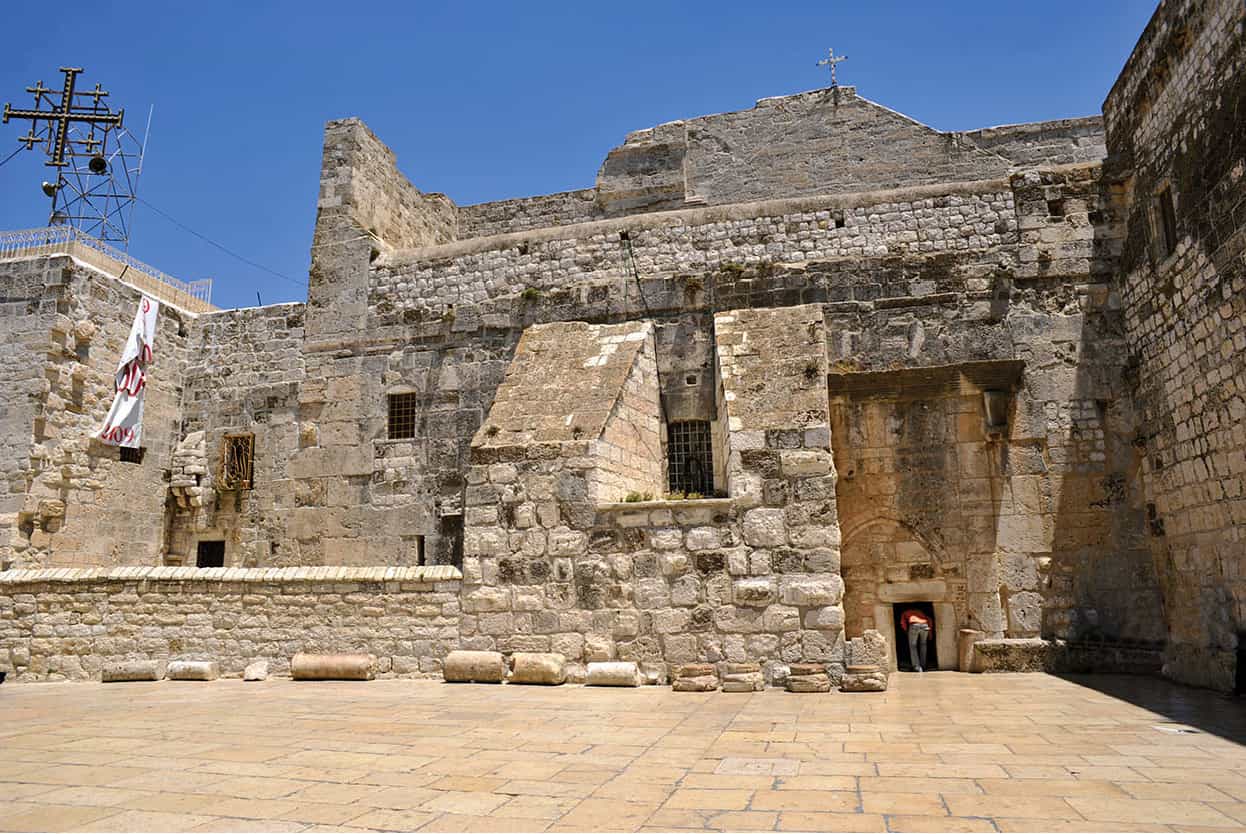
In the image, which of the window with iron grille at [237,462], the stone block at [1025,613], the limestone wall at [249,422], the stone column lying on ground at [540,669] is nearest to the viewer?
the stone column lying on ground at [540,669]

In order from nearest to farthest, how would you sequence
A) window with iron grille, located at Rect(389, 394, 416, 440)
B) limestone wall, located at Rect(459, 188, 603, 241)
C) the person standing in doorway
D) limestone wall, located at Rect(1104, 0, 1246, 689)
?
limestone wall, located at Rect(1104, 0, 1246, 689), the person standing in doorway, window with iron grille, located at Rect(389, 394, 416, 440), limestone wall, located at Rect(459, 188, 603, 241)

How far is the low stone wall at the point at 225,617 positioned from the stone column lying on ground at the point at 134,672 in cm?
20

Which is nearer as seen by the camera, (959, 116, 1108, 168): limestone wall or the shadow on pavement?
the shadow on pavement

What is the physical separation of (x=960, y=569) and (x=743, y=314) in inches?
159

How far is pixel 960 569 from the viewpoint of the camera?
982 centimetres

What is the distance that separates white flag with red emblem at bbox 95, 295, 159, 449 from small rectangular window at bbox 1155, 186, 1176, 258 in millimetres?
14153

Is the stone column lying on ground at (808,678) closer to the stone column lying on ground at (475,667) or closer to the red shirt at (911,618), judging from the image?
the red shirt at (911,618)

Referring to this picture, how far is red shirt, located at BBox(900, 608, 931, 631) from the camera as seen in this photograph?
977cm

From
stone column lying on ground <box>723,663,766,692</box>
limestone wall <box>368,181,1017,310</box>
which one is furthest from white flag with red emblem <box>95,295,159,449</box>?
stone column lying on ground <box>723,663,766,692</box>

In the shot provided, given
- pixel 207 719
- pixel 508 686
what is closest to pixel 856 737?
pixel 508 686

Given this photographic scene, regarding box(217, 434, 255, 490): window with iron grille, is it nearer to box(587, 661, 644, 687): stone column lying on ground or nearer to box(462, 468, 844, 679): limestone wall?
box(462, 468, 844, 679): limestone wall

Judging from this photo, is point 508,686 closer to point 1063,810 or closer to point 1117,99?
point 1063,810

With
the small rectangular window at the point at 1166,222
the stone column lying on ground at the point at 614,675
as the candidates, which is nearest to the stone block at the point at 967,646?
the stone column lying on ground at the point at 614,675

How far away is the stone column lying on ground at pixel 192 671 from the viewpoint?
897cm
